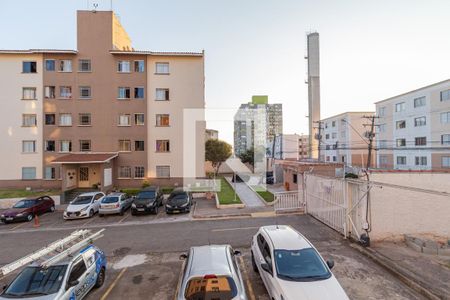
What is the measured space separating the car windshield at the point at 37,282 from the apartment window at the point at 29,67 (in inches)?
1178

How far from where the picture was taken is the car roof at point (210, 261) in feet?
19.3

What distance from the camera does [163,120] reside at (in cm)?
2952

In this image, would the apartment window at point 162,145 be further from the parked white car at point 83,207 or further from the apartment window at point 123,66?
the parked white car at point 83,207

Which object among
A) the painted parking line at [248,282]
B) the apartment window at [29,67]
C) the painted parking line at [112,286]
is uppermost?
the apartment window at [29,67]

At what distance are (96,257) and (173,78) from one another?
24536 millimetres

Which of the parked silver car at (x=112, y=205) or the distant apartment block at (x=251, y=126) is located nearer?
the parked silver car at (x=112, y=205)

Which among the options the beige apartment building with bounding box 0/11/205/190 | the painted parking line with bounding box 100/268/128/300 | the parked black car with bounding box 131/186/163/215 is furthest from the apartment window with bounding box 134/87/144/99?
the painted parking line with bounding box 100/268/128/300

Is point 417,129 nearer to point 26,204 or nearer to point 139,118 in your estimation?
point 139,118

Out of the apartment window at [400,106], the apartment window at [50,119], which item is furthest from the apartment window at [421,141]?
the apartment window at [50,119]

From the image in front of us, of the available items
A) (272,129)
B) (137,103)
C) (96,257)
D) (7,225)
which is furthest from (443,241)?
(272,129)

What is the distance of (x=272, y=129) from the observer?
126438 mm

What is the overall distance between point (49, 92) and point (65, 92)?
5.79 ft

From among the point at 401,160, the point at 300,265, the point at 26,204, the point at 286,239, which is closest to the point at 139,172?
the point at 26,204

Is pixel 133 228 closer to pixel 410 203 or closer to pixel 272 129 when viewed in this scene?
pixel 410 203
